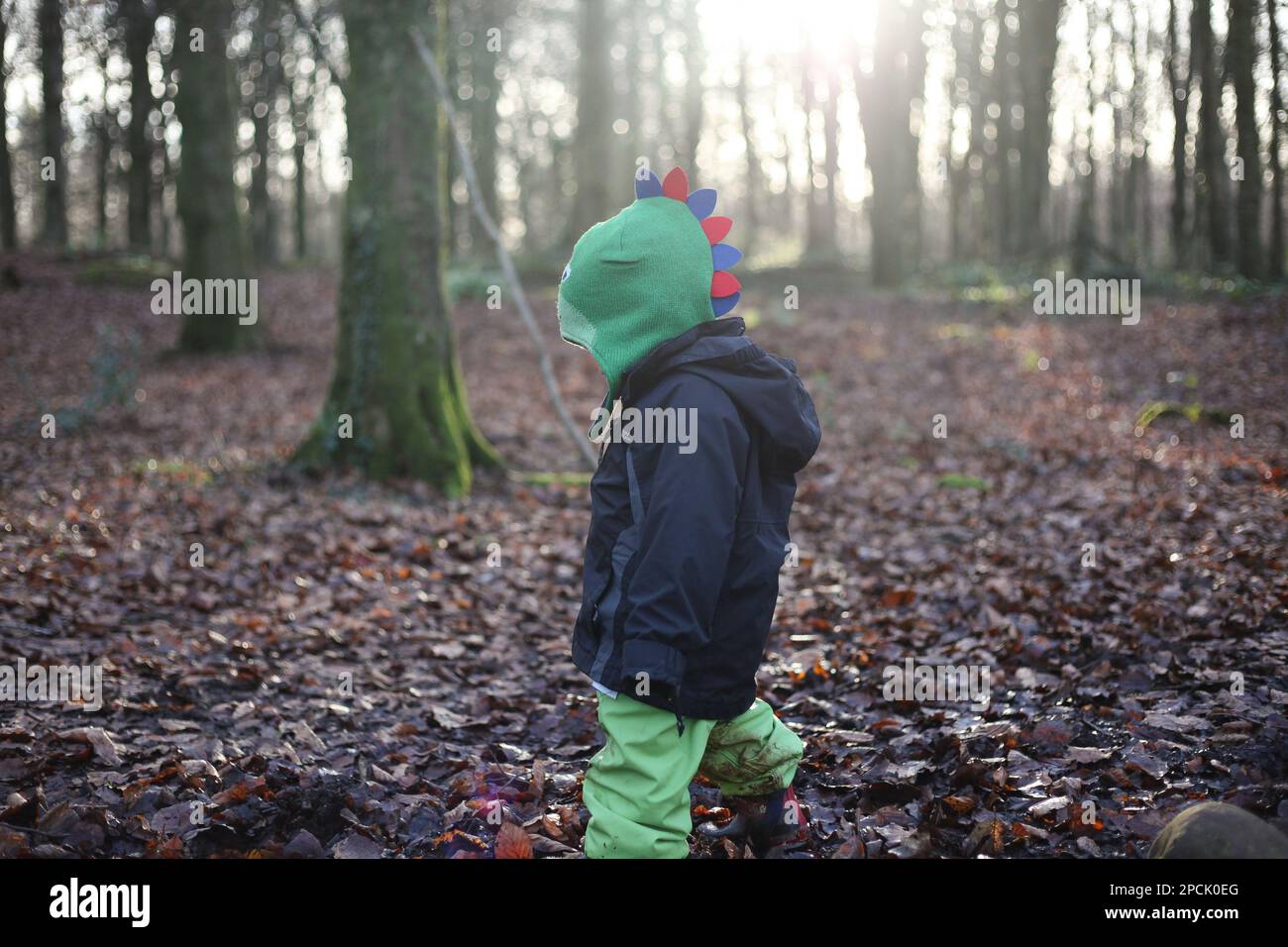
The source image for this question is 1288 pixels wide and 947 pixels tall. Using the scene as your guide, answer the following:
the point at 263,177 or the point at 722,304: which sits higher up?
the point at 263,177

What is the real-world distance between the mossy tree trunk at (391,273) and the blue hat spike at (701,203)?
5279mm

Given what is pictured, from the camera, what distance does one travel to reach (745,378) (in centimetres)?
283

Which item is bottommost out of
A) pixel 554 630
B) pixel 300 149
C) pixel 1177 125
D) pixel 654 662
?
pixel 554 630

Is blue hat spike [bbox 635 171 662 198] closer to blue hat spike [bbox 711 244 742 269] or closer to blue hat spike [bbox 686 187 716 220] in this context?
blue hat spike [bbox 686 187 716 220]

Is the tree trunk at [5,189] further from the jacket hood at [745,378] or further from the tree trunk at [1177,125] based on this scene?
the tree trunk at [1177,125]

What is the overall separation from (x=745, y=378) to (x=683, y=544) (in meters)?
0.55

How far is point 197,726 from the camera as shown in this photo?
4125 mm

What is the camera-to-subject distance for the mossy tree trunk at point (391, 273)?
779cm

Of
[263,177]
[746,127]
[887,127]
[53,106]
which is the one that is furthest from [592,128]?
[746,127]

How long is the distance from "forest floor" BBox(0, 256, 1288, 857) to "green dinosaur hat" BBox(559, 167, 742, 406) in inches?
66.6

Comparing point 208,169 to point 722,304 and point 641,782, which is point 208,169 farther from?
point 641,782

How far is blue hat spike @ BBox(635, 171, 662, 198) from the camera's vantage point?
296cm

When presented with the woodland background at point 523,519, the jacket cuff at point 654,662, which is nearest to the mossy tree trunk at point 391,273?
the woodland background at point 523,519

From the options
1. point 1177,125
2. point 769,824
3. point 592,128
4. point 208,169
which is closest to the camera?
point 769,824
